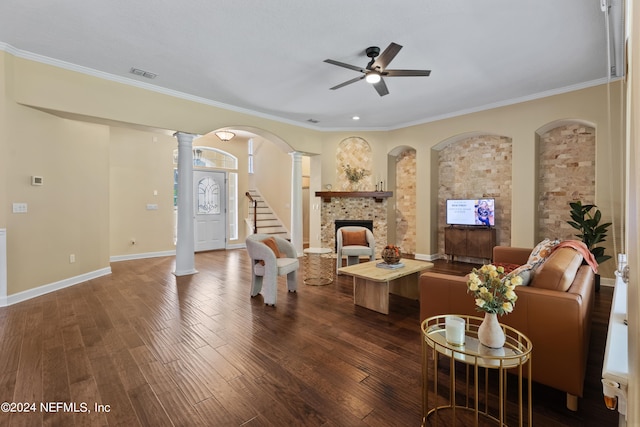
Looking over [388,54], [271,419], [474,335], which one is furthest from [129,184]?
[474,335]

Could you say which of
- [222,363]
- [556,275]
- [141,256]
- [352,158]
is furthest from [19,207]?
[352,158]

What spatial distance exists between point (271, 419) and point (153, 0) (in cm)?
353

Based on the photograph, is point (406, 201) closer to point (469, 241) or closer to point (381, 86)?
point (469, 241)

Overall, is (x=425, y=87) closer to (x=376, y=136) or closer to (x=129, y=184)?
(x=376, y=136)

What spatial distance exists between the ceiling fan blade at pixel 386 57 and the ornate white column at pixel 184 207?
3410mm

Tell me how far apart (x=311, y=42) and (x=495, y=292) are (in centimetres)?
316

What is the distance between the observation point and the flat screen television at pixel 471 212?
19.4ft

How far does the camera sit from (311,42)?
3408 mm

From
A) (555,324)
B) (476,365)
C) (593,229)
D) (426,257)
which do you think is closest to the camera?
(476,365)

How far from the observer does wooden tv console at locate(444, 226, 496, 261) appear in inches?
229

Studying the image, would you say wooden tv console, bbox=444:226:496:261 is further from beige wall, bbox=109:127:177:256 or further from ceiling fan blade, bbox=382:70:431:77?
beige wall, bbox=109:127:177:256

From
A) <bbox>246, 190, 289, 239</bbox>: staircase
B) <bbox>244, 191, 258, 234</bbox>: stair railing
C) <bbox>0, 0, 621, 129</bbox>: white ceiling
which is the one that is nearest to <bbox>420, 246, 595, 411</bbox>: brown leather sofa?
<bbox>0, 0, 621, 129</bbox>: white ceiling

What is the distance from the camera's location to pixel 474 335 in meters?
2.09

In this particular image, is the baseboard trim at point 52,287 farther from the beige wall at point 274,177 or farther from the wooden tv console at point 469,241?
the wooden tv console at point 469,241
